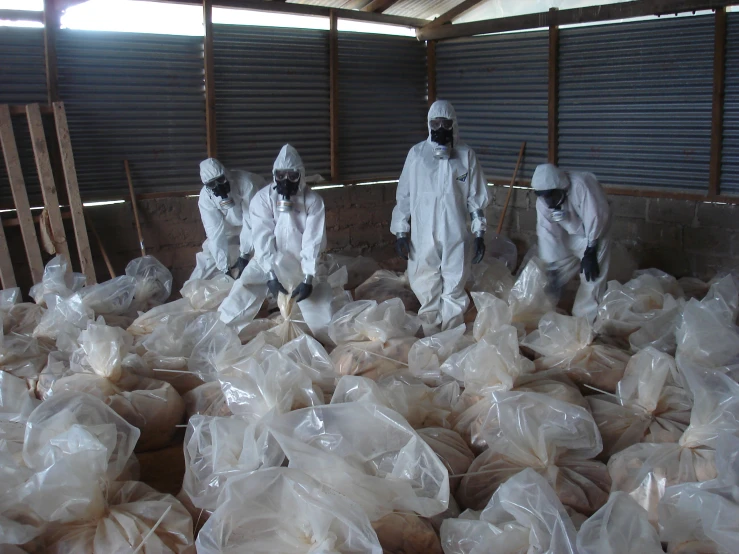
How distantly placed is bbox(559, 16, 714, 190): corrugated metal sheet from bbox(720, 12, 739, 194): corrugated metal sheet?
126mm

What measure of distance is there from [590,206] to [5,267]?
3955mm

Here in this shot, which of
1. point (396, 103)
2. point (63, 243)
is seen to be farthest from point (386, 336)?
point (396, 103)

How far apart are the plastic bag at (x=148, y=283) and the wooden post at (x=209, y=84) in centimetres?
131

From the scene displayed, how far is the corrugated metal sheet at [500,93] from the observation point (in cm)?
627

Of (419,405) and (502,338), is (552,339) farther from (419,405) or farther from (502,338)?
(419,405)

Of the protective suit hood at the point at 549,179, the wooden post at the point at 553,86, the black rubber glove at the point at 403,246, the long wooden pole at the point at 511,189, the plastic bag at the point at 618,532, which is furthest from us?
the long wooden pole at the point at 511,189

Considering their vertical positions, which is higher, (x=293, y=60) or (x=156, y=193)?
(x=293, y=60)

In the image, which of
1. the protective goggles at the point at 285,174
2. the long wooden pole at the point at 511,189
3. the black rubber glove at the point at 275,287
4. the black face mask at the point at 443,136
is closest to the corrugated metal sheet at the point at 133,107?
the protective goggles at the point at 285,174

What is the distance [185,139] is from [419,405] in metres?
3.92

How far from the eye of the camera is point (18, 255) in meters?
5.15

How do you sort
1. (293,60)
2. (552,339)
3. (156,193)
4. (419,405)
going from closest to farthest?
(419,405)
(552,339)
(156,193)
(293,60)

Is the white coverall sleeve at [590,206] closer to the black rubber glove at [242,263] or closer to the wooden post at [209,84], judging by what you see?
the black rubber glove at [242,263]

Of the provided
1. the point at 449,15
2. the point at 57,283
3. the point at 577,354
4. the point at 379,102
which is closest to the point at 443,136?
the point at 577,354

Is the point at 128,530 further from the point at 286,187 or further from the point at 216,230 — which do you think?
the point at 216,230
